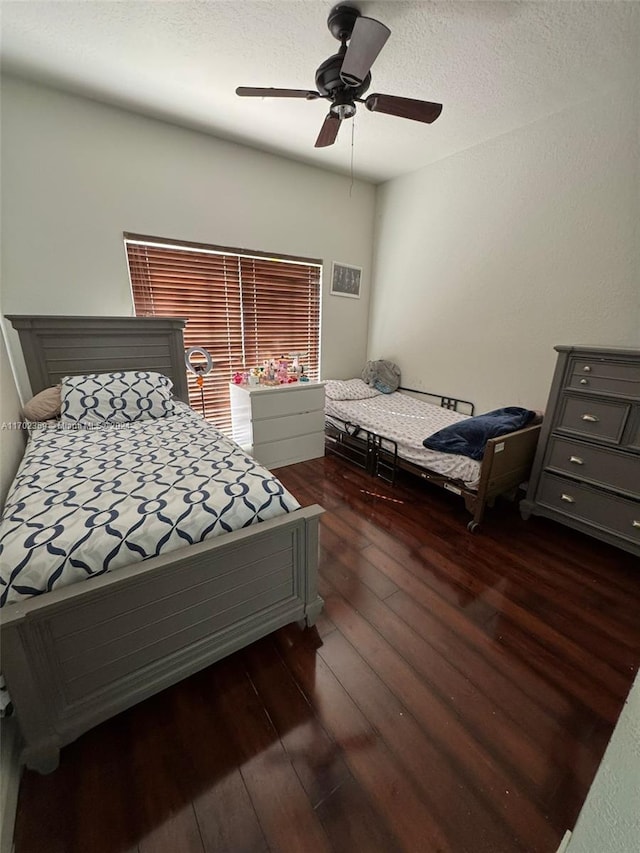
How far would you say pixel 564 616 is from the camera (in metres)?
1.58

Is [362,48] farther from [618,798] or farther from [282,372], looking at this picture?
[618,798]

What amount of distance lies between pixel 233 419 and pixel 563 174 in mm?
3144

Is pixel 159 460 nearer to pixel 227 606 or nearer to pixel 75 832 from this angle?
pixel 227 606

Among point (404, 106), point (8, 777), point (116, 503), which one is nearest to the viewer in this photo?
point (8, 777)

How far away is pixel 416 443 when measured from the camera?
2.48 m

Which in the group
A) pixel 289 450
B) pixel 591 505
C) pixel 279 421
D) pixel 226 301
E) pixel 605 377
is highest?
pixel 226 301

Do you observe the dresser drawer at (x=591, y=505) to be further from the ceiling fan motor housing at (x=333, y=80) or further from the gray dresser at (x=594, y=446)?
the ceiling fan motor housing at (x=333, y=80)

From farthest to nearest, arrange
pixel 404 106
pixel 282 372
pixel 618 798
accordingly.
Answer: pixel 282 372
pixel 404 106
pixel 618 798

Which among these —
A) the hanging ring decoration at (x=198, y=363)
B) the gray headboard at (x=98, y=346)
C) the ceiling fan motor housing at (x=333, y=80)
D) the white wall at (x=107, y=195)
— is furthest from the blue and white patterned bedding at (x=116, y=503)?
the ceiling fan motor housing at (x=333, y=80)

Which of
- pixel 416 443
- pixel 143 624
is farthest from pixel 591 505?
pixel 143 624

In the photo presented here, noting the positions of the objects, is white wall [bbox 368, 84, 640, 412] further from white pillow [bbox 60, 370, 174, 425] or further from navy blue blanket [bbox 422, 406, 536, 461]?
white pillow [bbox 60, 370, 174, 425]

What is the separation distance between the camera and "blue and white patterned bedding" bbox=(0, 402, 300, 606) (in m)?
0.98

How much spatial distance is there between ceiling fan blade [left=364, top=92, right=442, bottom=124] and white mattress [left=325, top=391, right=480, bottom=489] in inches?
74.2

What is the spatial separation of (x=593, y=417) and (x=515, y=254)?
1.45 metres
